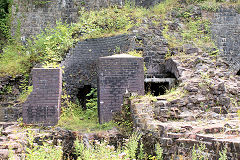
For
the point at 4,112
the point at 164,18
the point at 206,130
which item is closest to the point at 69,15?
the point at 164,18

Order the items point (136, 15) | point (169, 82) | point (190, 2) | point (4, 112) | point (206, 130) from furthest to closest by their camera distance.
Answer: point (190, 2)
point (136, 15)
point (4, 112)
point (169, 82)
point (206, 130)

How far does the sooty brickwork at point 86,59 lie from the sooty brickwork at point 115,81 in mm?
2375

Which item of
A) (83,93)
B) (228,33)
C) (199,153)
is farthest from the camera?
(228,33)

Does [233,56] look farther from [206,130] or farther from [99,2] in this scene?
[206,130]

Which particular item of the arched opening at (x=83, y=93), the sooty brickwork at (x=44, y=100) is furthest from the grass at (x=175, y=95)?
the arched opening at (x=83, y=93)

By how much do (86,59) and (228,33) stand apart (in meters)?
6.28

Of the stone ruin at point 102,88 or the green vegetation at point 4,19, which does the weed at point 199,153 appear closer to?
the stone ruin at point 102,88

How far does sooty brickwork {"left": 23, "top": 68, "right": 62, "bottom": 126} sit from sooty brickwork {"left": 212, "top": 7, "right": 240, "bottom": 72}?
24.0 ft

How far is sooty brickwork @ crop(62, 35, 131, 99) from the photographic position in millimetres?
10852

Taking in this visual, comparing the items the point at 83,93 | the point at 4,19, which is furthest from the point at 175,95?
the point at 4,19

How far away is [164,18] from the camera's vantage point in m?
12.9

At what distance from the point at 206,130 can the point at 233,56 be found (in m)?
8.33

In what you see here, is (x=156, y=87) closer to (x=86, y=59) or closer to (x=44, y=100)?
(x=86, y=59)

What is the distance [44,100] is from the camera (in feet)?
27.1
